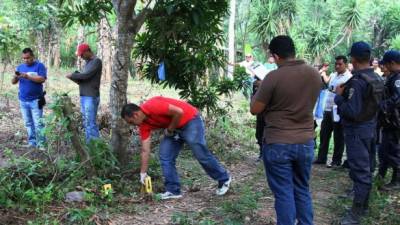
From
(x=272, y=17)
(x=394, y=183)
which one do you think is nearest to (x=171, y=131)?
(x=394, y=183)

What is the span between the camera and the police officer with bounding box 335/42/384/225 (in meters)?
4.49

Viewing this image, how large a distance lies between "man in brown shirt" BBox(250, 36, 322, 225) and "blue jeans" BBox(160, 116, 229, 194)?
1.29 meters

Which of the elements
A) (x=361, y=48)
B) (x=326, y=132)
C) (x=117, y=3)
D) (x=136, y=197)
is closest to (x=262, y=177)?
(x=326, y=132)

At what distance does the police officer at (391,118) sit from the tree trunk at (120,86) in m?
3.14

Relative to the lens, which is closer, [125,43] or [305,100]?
[305,100]

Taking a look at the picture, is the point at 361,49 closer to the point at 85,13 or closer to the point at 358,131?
the point at 358,131

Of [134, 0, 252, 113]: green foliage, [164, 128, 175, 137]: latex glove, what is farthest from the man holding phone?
[164, 128, 175, 137]: latex glove

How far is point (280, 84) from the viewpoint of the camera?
3697mm

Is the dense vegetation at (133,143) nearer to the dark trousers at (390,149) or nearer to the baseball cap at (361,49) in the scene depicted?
the dark trousers at (390,149)

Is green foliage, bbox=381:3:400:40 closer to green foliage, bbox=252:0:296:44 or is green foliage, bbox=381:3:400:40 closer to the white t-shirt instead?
green foliage, bbox=252:0:296:44

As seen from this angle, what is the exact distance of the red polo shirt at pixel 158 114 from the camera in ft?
16.0

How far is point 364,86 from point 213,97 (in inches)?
157

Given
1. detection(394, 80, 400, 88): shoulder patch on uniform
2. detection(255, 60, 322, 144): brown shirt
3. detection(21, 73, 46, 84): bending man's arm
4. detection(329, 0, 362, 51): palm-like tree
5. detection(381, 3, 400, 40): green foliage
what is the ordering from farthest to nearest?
detection(381, 3, 400, 40): green foliage, detection(329, 0, 362, 51): palm-like tree, detection(21, 73, 46, 84): bending man's arm, detection(394, 80, 400, 88): shoulder patch on uniform, detection(255, 60, 322, 144): brown shirt

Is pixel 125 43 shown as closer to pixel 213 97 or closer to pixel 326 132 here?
pixel 213 97
